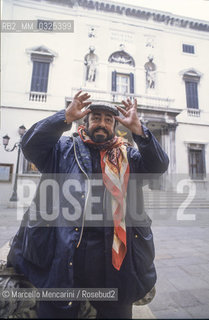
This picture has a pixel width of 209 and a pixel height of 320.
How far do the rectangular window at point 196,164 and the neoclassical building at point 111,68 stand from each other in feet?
0.21

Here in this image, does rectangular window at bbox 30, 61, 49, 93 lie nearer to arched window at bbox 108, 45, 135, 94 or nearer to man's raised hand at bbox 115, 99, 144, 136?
arched window at bbox 108, 45, 135, 94

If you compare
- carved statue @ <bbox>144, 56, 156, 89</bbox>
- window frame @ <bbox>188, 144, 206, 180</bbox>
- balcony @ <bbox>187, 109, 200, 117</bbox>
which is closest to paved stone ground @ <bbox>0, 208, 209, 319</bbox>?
window frame @ <bbox>188, 144, 206, 180</bbox>

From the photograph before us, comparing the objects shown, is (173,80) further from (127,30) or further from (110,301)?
(110,301)

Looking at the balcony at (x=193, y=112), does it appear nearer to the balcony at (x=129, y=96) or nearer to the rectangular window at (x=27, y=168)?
the balcony at (x=129, y=96)

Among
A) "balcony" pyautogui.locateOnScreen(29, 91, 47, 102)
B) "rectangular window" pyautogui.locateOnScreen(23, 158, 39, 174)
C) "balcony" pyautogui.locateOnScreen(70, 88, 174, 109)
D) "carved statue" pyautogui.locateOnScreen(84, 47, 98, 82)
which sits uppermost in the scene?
"carved statue" pyautogui.locateOnScreen(84, 47, 98, 82)

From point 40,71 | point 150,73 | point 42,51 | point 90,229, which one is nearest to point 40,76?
point 40,71

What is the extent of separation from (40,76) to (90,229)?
40.5 feet

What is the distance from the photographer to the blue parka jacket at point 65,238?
1.11 metres

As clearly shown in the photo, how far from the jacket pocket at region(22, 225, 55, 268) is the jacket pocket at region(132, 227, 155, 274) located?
1.89 ft

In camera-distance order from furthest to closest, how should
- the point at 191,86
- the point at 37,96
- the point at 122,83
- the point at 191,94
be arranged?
1. the point at 191,86
2. the point at 191,94
3. the point at 122,83
4. the point at 37,96

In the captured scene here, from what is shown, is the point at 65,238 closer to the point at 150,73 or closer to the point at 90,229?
the point at 90,229

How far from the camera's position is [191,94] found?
12.9m

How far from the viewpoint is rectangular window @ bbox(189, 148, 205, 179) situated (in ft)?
38.4

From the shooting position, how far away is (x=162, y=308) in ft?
5.75
